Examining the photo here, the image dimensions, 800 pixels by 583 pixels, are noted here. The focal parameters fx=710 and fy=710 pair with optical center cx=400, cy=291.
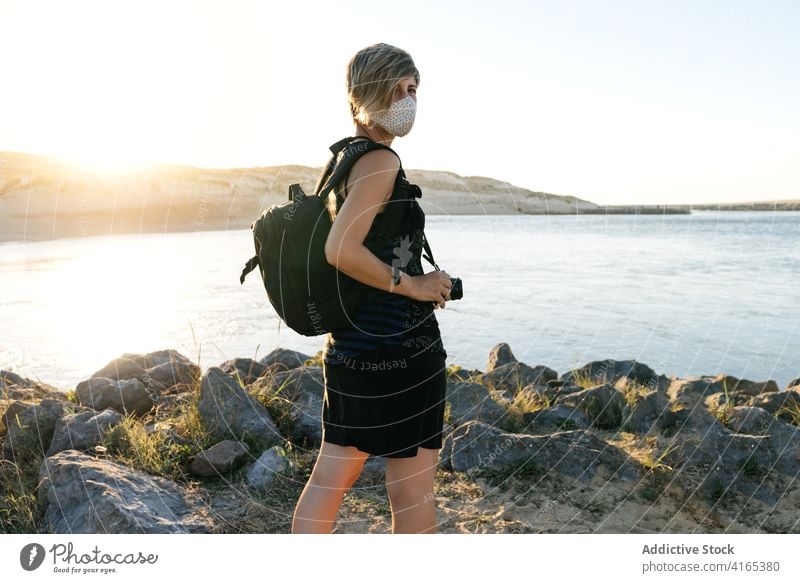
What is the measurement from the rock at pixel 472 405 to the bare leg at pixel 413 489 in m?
2.41

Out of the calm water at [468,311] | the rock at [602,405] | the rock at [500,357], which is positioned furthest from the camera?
the calm water at [468,311]

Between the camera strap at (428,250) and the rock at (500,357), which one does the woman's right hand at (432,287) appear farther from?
the rock at (500,357)

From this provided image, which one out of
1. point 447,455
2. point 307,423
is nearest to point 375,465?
point 447,455

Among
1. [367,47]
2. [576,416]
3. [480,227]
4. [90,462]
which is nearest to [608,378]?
[576,416]

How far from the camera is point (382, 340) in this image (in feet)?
6.79

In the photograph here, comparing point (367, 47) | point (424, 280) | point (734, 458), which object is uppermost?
point (367, 47)

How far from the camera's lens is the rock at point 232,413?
4191 mm

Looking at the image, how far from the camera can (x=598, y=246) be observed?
24344mm

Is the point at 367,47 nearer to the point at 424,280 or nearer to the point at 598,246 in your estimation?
the point at 424,280

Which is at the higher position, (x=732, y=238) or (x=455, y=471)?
(x=732, y=238)

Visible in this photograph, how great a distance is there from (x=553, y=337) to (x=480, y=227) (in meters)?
10.9

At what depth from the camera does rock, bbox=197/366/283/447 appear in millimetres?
4191

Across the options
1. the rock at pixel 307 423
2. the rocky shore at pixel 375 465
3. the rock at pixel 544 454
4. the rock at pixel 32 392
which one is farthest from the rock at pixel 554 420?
the rock at pixel 32 392

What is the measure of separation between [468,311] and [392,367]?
901 centimetres
